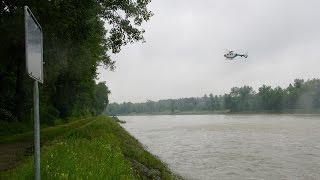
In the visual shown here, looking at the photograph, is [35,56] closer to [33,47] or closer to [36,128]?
[33,47]

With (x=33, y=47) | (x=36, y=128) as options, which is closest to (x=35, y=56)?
(x=33, y=47)

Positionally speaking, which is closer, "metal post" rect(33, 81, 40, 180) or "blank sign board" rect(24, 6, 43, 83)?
"blank sign board" rect(24, 6, 43, 83)

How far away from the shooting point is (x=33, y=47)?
658 centimetres

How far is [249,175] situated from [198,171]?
10.3ft

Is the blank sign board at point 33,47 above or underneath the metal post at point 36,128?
above

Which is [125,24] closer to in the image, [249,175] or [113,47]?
[113,47]

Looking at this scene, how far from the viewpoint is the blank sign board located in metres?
6.12

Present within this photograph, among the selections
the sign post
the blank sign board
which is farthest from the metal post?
the blank sign board

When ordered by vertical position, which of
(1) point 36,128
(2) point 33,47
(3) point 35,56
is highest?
(2) point 33,47

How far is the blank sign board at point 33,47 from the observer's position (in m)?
6.12

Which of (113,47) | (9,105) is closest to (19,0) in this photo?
(113,47)

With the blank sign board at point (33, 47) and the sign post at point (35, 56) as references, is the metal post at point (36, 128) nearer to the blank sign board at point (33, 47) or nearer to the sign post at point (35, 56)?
the sign post at point (35, 56)

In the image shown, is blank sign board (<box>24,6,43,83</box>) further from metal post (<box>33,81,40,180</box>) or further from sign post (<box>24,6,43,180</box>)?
metal post (<box>33,81,40,180</box>)

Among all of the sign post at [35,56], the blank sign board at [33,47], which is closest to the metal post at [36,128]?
the sign post at [35,56]
